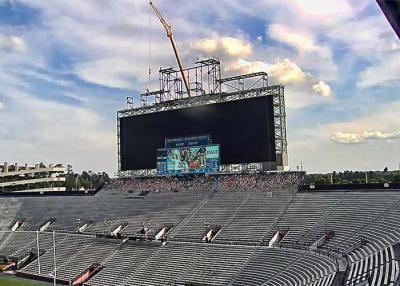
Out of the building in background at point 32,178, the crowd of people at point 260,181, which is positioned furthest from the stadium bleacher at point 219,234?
the building in background at point 32,178

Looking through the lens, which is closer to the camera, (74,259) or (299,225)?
(299,225)

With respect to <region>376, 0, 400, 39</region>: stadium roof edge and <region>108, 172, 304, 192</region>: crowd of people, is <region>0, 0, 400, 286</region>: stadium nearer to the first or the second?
<region>108, 172, 304, 192</region>: crowd of people

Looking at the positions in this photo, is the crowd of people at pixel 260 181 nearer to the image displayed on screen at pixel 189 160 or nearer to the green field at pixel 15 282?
the image displayed on screen at pixel 189 160

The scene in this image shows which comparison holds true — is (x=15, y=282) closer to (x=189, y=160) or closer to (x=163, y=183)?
(x=163, y=183)

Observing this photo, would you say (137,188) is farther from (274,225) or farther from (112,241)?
(274,225)

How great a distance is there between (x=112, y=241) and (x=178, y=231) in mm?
7807

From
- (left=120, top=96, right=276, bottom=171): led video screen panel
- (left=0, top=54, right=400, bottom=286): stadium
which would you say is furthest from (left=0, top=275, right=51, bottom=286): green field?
(left=120, top=96, right=276, bottom=171): led video screen panel

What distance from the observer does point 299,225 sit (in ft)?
148

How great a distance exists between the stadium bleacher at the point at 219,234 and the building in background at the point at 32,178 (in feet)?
132

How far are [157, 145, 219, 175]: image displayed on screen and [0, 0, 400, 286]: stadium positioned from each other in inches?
4.6

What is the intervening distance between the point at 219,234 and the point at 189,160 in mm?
12069

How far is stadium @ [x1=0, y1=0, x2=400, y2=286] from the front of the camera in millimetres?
39094

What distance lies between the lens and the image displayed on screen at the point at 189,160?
186 feet

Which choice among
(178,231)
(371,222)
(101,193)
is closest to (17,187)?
(101,193)
